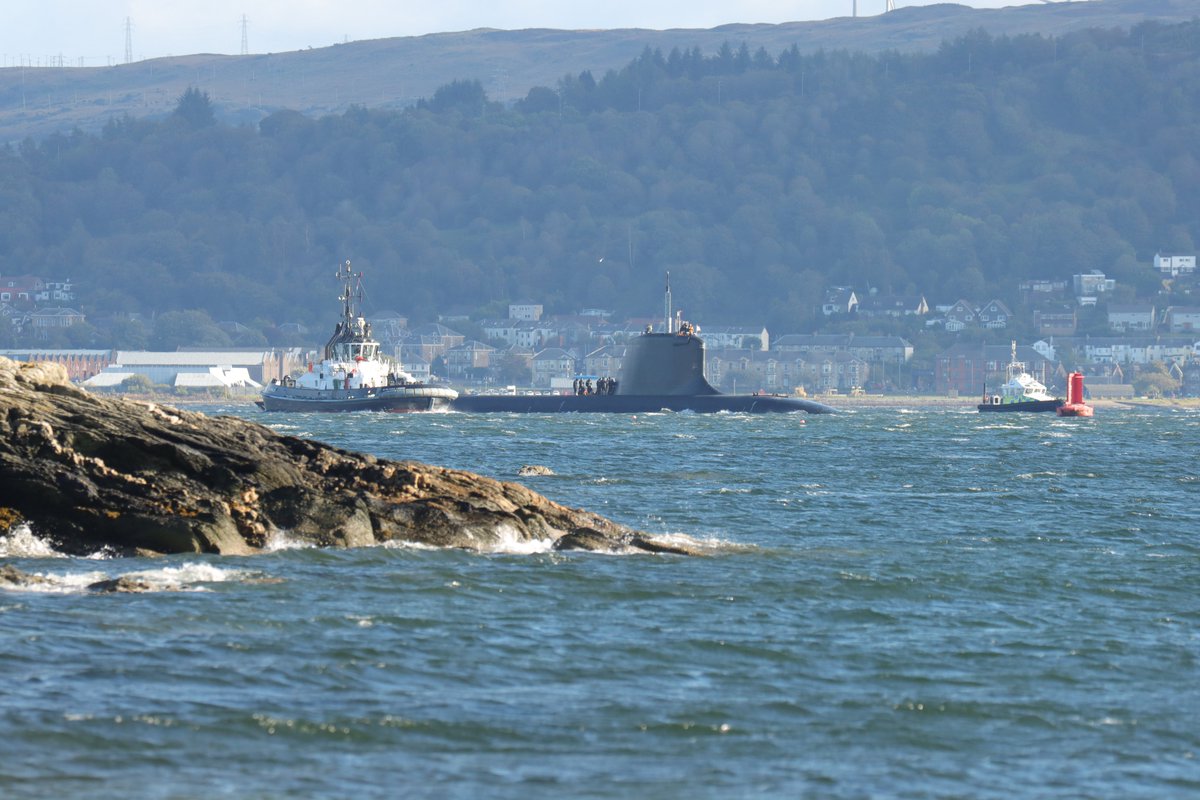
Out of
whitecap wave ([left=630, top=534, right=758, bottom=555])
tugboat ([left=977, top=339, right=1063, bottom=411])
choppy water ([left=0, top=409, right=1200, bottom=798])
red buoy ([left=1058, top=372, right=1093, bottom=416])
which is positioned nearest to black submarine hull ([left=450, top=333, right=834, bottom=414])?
red buoy ([left=1058, top=372, right=1093, bottom=416])

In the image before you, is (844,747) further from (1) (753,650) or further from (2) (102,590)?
(2) (102,590)

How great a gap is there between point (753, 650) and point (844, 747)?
4192 millimetres

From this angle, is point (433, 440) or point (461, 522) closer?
point (461, 522)

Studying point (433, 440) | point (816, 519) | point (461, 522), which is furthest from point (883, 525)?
point (433, 440)

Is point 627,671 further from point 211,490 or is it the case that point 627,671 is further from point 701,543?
point 701,543

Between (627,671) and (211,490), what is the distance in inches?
371

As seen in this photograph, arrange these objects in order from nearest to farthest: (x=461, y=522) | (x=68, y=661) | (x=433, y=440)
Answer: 1. (x=68, y=661)
2. (x=461, y=522)
3. (x=433, y=440)

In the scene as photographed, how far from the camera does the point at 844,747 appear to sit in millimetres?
16547

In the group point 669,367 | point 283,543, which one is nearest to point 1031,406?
point 669,367

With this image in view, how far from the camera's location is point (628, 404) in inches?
4385

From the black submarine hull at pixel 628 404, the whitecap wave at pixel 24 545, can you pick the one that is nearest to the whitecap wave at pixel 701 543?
the whitecap wave at pixel 24 545

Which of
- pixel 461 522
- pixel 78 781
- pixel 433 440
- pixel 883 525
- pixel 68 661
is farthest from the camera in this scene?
pixel 433 440

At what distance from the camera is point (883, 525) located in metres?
35.9

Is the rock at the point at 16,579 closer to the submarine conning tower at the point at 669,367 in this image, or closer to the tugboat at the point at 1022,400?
the submarine conning tower at the point at 669,367
